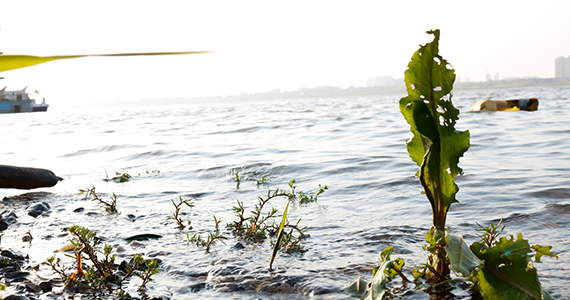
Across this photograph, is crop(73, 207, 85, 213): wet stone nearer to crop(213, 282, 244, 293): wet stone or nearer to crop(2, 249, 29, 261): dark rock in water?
crop(2, 249, 29, 261): dark rock in water

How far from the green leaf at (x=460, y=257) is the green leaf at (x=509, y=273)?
0.11 meters

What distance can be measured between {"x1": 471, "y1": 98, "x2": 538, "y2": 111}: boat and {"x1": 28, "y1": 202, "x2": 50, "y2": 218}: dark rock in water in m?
22.8

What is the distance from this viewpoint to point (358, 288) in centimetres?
240

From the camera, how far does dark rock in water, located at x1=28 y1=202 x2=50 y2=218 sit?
4.96 metres

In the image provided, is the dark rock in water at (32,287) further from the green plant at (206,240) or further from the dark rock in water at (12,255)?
the green plant at (206,240)

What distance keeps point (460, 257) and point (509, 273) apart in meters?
0.27

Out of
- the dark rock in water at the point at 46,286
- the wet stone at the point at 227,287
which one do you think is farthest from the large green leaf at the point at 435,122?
the dark rock in water at the point at 46,286

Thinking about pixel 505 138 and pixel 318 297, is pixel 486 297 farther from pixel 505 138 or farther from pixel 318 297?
pixel 505 138

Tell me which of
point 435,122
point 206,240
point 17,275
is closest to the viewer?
point 435,122

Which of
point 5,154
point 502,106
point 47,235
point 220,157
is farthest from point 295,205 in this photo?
point 502,106

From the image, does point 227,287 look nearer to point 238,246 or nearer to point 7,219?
point 238,246

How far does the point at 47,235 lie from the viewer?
13.3 ft

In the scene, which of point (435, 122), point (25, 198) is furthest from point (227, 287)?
point (25, 198)

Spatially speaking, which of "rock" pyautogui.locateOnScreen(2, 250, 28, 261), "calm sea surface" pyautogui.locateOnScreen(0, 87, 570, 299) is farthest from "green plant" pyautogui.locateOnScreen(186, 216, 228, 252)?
"rock" pyautogui.locateOnScreen(2, 250, 28, 261)
